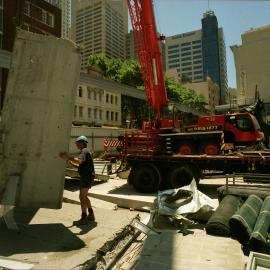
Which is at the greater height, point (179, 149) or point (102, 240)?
point (179, 149)

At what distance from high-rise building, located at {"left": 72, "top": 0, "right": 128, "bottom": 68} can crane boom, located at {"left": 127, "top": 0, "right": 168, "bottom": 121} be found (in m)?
95.6

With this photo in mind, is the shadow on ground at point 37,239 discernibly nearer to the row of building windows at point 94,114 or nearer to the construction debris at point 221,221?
the construction debris at point 221,221

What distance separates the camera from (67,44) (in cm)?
618

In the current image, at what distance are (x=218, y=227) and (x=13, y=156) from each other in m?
4.02

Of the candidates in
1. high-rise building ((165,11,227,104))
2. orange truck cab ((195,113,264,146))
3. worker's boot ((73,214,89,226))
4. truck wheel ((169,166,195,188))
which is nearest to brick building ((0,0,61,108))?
orange truck cab ((195,113,264,146))

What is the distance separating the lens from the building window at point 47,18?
45.4 meters

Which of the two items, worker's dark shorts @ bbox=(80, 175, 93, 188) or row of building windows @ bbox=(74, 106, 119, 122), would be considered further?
row of building windows @ bbox=(74, 106, 119, 122)

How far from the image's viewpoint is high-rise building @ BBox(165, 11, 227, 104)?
180 m

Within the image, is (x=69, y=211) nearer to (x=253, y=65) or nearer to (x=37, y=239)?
(x=37, y=239)

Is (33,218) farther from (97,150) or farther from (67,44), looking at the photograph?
(97,150)

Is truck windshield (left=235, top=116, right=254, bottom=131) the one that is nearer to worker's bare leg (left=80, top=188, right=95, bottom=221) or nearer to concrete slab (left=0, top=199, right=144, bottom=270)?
concrete slab (left=0, top=199, right=144, bottom=270)

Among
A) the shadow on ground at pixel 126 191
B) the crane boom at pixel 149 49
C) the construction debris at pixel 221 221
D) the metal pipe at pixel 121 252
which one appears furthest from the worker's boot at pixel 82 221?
the crane boom at pixel 149 49

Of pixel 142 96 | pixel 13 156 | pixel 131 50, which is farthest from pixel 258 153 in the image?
pixel 131 50

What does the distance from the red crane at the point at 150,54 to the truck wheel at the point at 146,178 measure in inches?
156
